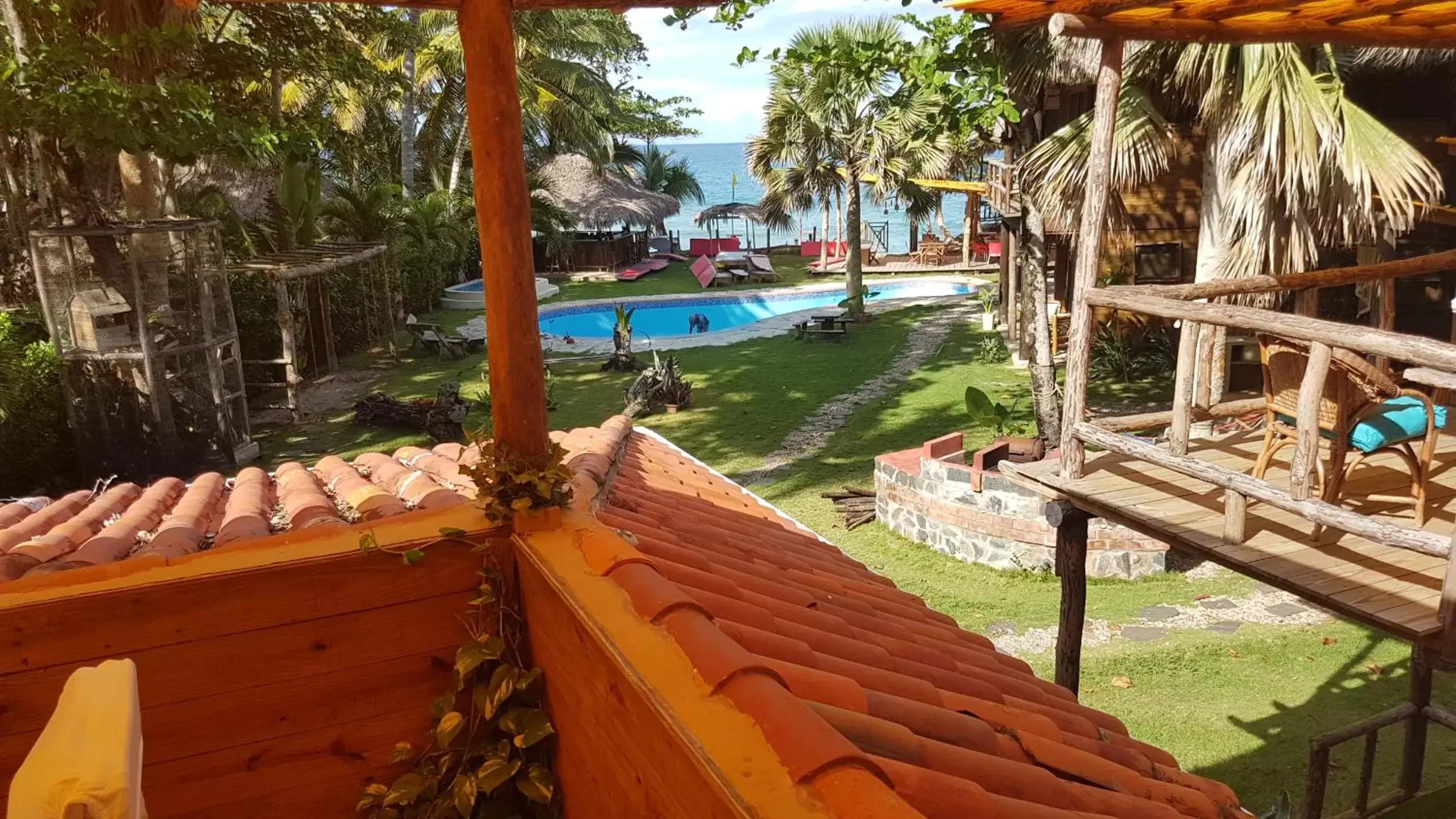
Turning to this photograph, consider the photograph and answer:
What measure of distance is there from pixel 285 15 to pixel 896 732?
15508 millimetres

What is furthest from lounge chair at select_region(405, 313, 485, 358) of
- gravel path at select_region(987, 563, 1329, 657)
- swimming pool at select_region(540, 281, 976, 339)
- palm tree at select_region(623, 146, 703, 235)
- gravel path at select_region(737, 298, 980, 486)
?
palm tree at select_region(623, 146, 703, 235)

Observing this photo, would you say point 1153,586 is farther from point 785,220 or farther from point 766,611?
point 785,220

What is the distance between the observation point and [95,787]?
3.30 ft

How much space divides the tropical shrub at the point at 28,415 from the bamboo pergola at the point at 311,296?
3208mm

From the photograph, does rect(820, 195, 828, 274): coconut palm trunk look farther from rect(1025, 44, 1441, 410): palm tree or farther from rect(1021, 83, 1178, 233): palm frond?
rect(1025, 44, 1441, 410): palm tree

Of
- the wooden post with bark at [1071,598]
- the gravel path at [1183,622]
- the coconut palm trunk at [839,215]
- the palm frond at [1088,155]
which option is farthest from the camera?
the coconut palm trunk at [839,215]

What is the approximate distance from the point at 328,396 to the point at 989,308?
45.0ft

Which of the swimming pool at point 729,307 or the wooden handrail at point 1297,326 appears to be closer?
the wooden handrail at point 1297,326

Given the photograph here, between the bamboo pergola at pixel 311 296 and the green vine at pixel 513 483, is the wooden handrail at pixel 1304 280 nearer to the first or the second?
the green vine at pixel 513 483

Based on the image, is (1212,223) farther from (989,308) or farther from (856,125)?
(856,125)

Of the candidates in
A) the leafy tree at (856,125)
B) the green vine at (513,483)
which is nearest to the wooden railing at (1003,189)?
the leafy tree at (856,125)

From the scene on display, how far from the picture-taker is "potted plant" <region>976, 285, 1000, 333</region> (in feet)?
69.0

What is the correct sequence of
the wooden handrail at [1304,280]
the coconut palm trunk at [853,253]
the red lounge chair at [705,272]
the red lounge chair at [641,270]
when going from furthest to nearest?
the red lounge chair at [641,270]
the red lounge chair at [705,272]
the coconut palm trunk at [853,253]
the wooden handrail at [1304,280]

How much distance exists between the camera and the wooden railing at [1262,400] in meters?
3.65
